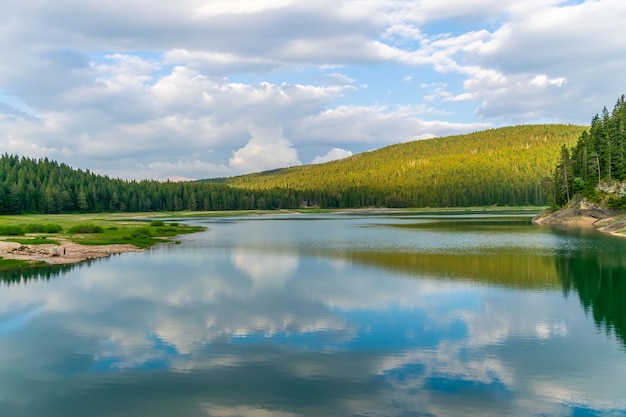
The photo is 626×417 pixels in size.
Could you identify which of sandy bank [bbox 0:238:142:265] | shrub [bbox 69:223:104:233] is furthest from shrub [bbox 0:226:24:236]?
sandy bank [bbox 0:238:142:265]

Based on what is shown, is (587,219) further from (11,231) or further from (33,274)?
(11,231)

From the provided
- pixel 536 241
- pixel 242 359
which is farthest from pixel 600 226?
pixel 242 359

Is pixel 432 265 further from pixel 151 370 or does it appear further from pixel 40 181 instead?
pixel 40 181

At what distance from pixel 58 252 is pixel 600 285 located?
5044 centimetres

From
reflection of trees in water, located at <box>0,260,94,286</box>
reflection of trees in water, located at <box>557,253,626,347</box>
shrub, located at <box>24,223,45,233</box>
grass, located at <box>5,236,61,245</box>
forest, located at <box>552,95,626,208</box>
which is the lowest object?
reflection of trees in water, located at <box>557,253,626,347</box>

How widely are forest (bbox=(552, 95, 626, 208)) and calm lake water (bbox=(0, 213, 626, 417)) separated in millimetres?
54998

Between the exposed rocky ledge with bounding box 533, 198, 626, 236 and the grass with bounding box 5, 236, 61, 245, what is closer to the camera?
the grass with bounding box 5, 236, 61, 245

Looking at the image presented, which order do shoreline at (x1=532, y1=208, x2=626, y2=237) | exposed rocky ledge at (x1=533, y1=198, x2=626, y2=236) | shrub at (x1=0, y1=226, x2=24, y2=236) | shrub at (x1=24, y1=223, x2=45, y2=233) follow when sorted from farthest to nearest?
exposed rocky ledge at (x1=533, y1=198, x2=626, y2=236) < shoreline at (x1=532, y1=208, x2=626, y2=237) < shrub at (x1=24, y1=223, x2=45, y2=233) < shrub at (x1=0, y1=226, x2=24, y2=236)

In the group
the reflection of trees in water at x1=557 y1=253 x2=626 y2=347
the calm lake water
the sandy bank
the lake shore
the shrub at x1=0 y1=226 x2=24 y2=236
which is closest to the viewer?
the calm lake water

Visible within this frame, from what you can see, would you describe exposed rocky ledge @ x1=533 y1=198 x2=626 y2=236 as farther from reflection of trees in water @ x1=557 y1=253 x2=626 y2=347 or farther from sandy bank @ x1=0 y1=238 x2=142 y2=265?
sandy bank @ x1=0 y1=238 x2=142 y2=265

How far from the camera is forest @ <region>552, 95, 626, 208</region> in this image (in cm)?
8906

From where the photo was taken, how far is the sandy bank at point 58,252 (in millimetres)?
45906

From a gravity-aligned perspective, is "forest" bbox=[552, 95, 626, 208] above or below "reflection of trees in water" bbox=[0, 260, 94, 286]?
above

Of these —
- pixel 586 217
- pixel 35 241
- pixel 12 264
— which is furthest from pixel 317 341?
pixel 586 217
